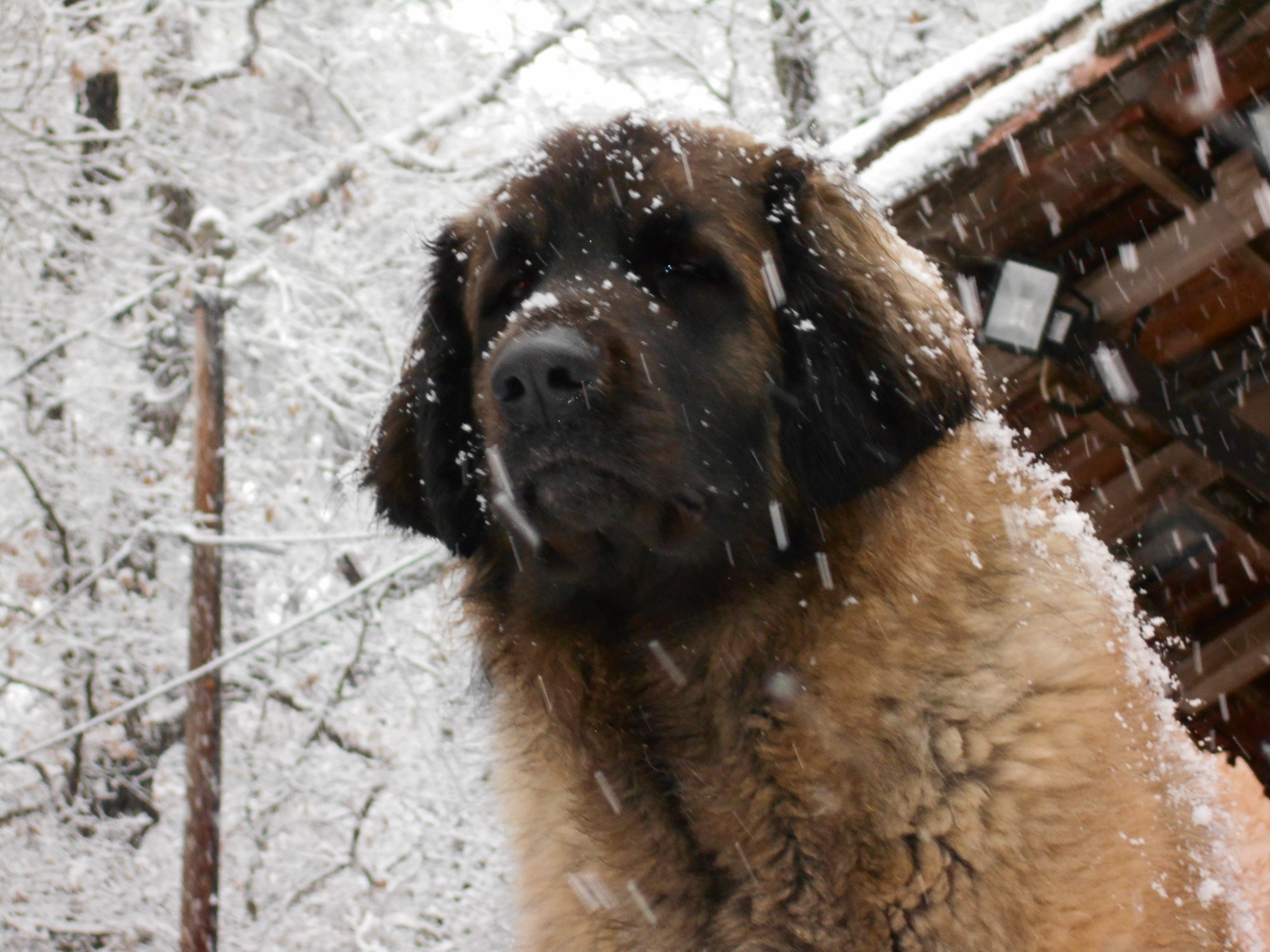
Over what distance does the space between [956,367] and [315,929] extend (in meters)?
7.63

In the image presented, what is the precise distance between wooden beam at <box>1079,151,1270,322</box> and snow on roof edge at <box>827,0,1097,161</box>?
739 mm

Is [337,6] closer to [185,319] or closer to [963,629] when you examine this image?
[185,319]

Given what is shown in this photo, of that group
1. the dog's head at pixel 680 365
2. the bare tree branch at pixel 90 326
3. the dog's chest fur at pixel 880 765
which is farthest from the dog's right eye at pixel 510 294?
the bare tree branch at pixel 90 326

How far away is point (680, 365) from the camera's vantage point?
1.87m

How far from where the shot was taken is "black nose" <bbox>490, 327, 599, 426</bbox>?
5.52ft

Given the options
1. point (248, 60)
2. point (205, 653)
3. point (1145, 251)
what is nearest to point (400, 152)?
point (248, 60)

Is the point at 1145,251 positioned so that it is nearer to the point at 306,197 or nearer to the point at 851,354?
the point at 851,354

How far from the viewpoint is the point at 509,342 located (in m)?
1.74

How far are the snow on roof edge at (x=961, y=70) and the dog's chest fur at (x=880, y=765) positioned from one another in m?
1.92

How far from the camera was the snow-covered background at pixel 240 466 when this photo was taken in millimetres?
7520

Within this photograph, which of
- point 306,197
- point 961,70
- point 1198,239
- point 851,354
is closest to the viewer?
point 851,354

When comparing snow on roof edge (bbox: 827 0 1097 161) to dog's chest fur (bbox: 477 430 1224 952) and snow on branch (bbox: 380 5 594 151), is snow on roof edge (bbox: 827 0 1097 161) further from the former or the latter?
snow on branch (bbox: 380 5 594 151)

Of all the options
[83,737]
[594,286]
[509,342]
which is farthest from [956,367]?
[83,737]

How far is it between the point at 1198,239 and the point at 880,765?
2.23m
